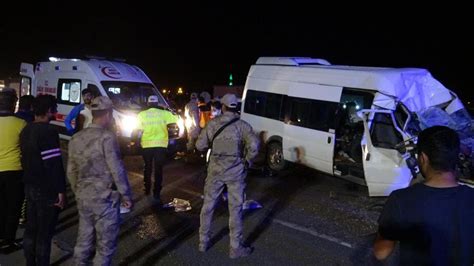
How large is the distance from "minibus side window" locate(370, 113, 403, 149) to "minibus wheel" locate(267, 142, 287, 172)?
2.82 m

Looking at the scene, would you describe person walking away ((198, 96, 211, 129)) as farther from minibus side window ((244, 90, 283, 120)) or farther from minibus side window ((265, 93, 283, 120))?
minibus side window ((265, 93, 283, 120))

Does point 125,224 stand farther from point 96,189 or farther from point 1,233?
point 96,189

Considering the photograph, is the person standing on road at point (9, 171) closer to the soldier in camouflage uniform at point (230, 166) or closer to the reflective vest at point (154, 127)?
the soldier in camouflage uniform at point (230, 166)

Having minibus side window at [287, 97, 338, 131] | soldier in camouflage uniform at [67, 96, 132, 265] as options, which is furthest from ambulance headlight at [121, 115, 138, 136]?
soldier in camouflage uniform at [67, 96, 132, 265]

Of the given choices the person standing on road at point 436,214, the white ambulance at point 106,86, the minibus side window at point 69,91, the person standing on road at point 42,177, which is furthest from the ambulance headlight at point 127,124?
the person standing on road at point 436,214

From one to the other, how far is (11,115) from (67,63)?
8236 millimetres

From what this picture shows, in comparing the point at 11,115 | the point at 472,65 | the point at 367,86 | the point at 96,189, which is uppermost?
the point at 472,65

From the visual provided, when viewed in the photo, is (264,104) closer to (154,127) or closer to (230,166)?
(154,127)

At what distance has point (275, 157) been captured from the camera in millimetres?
10391

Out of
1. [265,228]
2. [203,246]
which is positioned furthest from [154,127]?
[203,246]

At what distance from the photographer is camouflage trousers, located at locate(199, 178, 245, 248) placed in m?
4.98

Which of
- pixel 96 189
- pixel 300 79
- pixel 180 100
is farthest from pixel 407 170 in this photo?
pixel 180 100

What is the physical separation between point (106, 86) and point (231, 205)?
7.47 meters

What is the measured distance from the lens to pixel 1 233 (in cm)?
500
